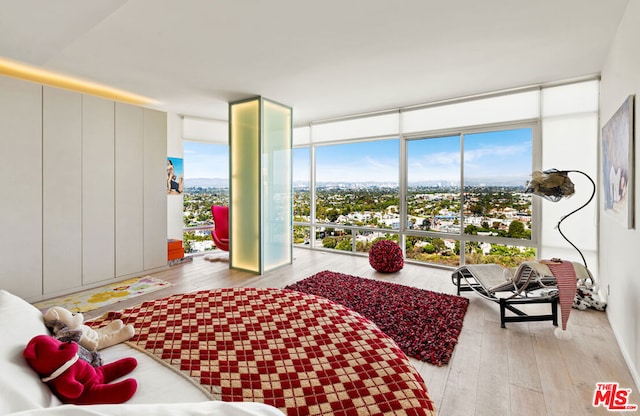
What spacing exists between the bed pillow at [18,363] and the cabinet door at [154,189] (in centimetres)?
356

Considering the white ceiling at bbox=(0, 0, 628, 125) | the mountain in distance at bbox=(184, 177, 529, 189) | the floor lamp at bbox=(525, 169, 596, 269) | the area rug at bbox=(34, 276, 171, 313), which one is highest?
the white ceiling at bbox=(0, 0, 628, 125)

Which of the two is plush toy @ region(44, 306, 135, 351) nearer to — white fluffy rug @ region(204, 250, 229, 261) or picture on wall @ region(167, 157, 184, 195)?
white fluffy rug @ region(204, 250, 229, 261)

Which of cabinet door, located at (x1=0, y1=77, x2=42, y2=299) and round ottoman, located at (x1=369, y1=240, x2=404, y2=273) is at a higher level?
cabinet door, located at (x1=0, y1=77, x2=42, y2=299)

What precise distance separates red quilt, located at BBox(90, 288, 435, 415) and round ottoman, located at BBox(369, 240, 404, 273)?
2958 millimetres

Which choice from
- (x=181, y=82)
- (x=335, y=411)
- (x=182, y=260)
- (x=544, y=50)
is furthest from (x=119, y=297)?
(x=544, y=50)

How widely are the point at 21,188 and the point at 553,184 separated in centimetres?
594

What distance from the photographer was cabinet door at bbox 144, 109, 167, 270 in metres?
4.68

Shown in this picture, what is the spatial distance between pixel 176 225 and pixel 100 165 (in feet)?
6.87

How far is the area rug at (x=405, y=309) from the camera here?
8.26ft

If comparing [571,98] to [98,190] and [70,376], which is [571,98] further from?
[98,190]

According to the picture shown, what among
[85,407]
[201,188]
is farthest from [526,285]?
[201,188]

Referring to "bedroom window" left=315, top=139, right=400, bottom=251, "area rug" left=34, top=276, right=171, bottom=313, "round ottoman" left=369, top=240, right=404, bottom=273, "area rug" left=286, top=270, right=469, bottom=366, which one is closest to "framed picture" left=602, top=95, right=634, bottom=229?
"area rug" left=286, top=270, right=469, bottom=366

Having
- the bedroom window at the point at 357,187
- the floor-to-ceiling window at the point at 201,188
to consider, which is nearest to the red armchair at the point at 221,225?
the floor-to-ceiling window at the point at 201,188

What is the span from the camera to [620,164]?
7.95 feet
